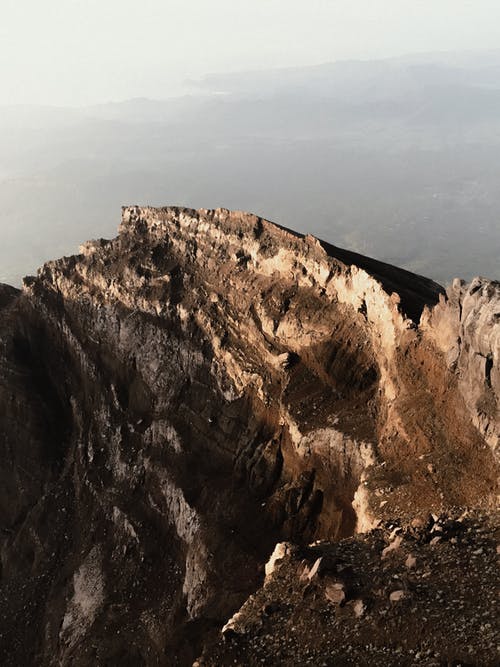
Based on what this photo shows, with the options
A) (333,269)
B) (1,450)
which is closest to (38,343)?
(1,450)

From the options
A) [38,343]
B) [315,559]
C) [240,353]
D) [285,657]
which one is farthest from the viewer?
[38,343]

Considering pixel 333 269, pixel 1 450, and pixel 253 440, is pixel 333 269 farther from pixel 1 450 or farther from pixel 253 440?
pixel 1 450

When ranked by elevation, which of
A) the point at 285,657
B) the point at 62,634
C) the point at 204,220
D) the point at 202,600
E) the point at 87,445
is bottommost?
the point at 62,634

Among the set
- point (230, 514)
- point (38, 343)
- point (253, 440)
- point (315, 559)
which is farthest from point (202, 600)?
point (38, 343)

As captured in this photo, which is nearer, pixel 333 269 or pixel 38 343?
pixel 333 269

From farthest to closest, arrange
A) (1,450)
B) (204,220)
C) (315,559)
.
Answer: (1,450) < (204,220) < (315,559)

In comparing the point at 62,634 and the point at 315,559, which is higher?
the point at 315,559
